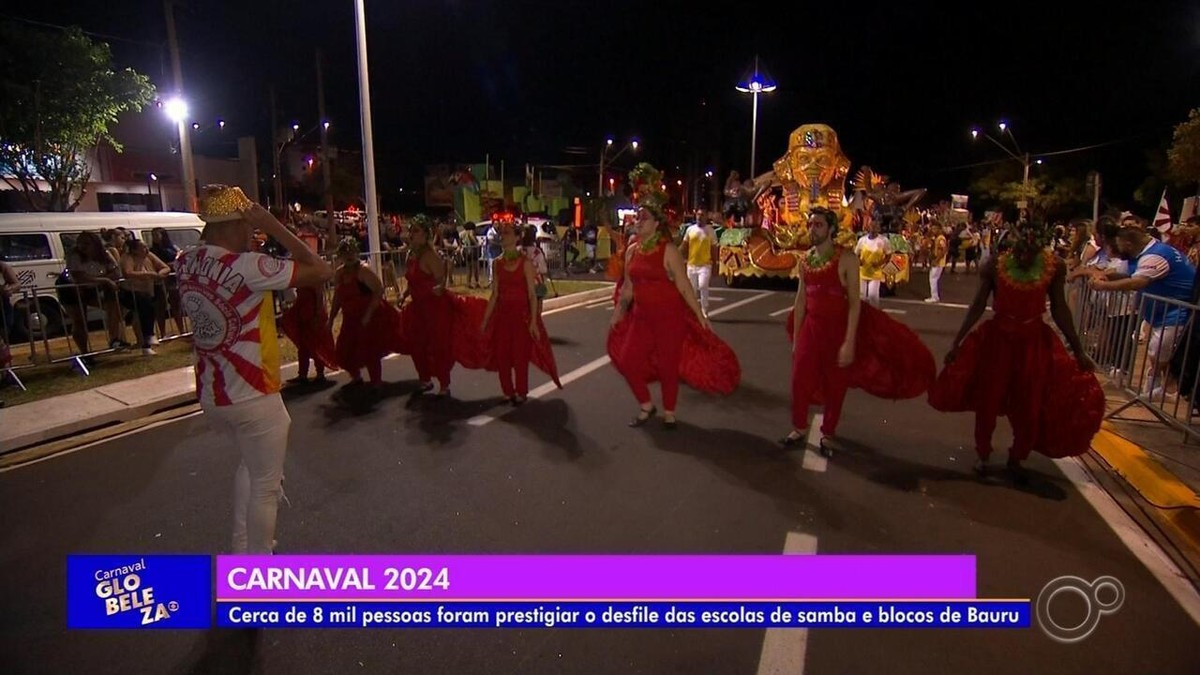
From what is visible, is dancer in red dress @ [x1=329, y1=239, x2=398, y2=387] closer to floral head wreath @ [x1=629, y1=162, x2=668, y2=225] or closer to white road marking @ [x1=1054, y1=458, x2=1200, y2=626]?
floral head wreath @ [x1=629, y1=162, x2=668, y2=225]

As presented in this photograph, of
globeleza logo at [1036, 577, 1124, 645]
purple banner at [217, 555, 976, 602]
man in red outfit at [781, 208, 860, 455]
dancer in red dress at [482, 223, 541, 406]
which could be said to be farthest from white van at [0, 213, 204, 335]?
globeleza logo at [1036, 577, 1124, 645]

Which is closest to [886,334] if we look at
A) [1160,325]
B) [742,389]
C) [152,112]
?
[742,389]

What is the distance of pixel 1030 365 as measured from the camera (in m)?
4.64

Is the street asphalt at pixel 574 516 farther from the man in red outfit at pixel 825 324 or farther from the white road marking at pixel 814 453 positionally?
the man in red outfit at pixel 825 324

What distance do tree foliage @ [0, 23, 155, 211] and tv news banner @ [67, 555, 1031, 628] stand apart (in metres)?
20.4

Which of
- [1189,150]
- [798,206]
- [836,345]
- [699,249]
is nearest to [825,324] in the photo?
[836,345]

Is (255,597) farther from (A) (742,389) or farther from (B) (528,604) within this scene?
(A) (742,389)

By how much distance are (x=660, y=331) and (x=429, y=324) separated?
255cm

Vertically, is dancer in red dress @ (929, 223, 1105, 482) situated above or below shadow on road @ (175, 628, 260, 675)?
above

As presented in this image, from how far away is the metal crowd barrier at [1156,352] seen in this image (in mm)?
5531

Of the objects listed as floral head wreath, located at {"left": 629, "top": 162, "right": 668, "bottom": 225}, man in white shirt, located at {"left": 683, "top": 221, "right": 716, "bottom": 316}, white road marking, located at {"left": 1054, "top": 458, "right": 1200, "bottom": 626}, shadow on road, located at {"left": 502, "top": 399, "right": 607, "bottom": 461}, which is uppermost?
floral head wreath, located at {"left": 629, "top": 162, "right": 668, "bottom": 225}

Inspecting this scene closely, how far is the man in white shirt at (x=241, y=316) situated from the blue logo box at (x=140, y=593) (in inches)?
19.9

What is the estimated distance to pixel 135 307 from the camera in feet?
29.5

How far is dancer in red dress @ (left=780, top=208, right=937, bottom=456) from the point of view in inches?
201
